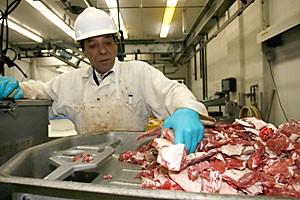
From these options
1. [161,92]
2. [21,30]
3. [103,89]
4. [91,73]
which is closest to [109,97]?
[103,89]

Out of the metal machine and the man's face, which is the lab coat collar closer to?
the man's face

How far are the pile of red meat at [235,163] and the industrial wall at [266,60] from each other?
1.69 meters

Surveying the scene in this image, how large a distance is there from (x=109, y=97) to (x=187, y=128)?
1011mm

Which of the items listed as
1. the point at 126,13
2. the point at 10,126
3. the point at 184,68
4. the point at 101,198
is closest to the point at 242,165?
the point at 101,198

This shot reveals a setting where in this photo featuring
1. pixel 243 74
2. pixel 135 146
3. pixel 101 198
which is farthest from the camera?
pixel 243 74

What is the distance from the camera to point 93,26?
70.2 inches

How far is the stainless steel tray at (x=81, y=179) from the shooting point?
451 mm

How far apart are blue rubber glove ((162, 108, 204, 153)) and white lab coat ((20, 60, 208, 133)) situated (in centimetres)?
70

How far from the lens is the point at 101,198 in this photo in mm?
488

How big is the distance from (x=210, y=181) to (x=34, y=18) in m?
5.77

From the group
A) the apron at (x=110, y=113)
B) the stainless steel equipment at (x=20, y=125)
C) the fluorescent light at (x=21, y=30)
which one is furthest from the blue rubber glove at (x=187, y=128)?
the fluorescent light at (x=21, y=30)

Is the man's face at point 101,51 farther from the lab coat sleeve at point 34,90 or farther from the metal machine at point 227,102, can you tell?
the metal machine at point 227,102

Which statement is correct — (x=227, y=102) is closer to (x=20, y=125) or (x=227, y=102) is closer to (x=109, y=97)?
(x=109, y=97)

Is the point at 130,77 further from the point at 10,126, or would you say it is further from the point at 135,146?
the point at 10,126
